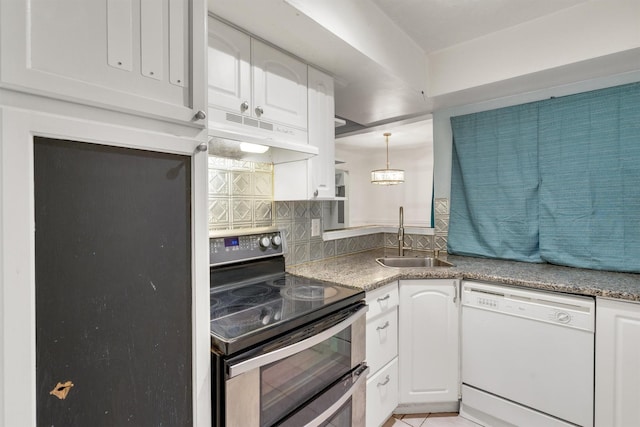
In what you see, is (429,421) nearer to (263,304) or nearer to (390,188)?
(263,304)

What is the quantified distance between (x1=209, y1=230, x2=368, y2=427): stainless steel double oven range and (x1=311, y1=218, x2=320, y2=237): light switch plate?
43 centimetres

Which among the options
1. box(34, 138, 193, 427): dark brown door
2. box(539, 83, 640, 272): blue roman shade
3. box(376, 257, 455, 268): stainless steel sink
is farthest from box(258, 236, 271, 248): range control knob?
box(539, 83, 640, 272): blue roman shade

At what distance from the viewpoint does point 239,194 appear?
169 cm

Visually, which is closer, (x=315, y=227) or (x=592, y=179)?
(x=592, y=179)

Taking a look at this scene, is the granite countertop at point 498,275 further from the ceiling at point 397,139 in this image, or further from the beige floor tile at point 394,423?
the ceiling at point 397,139

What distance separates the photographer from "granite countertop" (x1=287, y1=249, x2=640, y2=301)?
152 cm

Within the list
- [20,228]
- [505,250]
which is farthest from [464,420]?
[20,228]

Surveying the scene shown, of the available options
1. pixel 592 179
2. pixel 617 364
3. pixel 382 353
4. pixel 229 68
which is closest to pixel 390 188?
pixel 592 179

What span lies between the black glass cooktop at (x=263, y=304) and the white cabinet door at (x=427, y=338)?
0.59 meters

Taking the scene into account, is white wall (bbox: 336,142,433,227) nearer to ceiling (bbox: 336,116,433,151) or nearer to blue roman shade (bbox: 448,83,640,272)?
ceiling (bbox: 336,116,433,151)

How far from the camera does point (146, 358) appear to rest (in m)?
0.74

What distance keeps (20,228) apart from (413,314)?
1.87 metres

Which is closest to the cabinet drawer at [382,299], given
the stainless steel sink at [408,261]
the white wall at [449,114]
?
the stainless steel sink at [408,261]

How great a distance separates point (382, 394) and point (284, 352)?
3.26 feet
